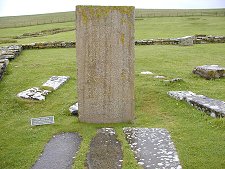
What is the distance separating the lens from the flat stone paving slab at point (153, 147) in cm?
746

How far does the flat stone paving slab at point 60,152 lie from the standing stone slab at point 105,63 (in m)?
1.22

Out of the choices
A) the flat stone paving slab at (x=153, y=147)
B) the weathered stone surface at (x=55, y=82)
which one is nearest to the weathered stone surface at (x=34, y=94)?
the weathered stone surface at (x=55, y=82)

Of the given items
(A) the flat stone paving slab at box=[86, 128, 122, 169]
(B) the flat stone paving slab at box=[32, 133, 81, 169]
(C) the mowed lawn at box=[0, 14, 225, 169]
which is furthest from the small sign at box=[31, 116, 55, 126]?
(A) the flat stone paving slab at box=[86, 128, 122, 169]

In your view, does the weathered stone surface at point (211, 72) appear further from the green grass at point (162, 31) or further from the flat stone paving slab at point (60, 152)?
the green grass at point (162, 31)

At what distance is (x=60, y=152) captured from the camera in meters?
8.18

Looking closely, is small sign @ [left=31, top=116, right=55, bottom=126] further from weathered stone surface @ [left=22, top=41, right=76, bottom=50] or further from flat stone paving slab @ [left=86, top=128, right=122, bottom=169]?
weathered stone surface @ [left=22, top=41, right=76, bottom=50]

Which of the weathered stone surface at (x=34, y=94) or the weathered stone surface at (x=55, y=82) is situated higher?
the weathered stone surface at (x=55, y=82)

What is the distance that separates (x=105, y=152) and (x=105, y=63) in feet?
8.87

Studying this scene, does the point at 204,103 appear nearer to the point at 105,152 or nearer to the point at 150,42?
the point at 105,152

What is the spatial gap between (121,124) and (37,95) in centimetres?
386

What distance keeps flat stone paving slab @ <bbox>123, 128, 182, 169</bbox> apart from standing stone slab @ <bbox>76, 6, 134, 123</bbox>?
93cm

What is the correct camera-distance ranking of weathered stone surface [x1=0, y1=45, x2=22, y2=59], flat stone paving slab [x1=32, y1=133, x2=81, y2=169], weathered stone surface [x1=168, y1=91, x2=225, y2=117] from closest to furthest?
flat stone paving slab [x1=32, y1=133, x2=81, y2=169] → weathered stone surface [x1=168, y1=91, x2=225, y2=117] → weathered stone surface [x1=0, y1=45, x2=22, y2=59]

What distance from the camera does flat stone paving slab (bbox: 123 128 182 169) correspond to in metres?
7.46

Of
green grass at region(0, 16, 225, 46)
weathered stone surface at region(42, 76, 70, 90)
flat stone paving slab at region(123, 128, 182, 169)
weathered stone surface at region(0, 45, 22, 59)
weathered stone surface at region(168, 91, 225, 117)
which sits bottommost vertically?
flat stone paving slab at region(123, 128, 182, 169)
